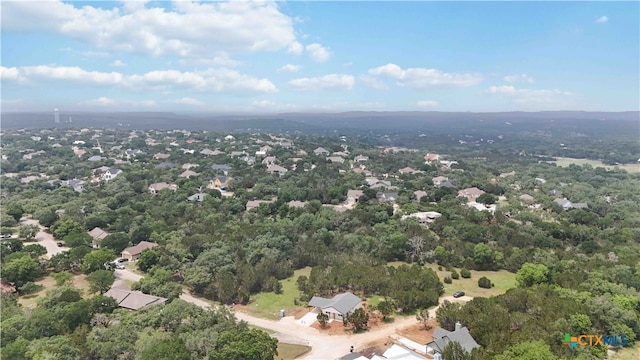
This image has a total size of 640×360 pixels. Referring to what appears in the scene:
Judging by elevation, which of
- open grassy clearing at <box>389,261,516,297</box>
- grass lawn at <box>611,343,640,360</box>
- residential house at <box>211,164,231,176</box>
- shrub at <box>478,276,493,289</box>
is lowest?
open grassy clearing at <box>389,261,516,297</box>

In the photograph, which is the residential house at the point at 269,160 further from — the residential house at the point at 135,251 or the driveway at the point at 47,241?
the residential house at the point at 135,251

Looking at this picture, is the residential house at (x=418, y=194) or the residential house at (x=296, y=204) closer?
the residential house at (x=296, y=204)

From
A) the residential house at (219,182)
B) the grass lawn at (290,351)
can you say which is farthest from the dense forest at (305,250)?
the grass lawn at (290,351)

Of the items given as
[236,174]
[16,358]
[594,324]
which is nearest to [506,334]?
[594,324]

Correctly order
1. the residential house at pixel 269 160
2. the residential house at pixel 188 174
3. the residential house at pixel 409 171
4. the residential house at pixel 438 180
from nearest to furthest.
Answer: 1. the residential house at pixel 188 174
2. the residential house at pixel 438 180
3. the residential house at pixel 409 171
4. the residential house at pixel 269 160

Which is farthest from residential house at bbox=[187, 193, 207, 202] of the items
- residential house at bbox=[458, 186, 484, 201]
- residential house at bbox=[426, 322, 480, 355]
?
residential house at bbox=[426, 322, 480, 355]

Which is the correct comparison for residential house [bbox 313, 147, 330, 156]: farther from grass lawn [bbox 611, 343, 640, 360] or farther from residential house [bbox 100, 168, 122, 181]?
grass lawn [bbox 611, 343, 640, 360]

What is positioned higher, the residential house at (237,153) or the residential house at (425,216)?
the residential house at (237,153)
